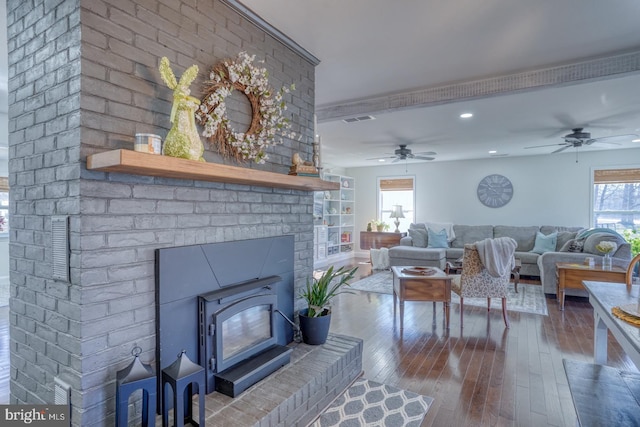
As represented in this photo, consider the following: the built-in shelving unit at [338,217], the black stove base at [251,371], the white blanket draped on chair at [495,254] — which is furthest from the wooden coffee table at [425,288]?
the built-in shelving unit at [338,217]

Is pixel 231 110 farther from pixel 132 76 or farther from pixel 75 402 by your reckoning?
pixel 75 402

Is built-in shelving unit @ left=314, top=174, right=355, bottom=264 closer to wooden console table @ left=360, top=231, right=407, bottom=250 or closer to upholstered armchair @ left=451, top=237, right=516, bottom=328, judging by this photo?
wooden console table @ left=360, top=231, right=407, bottom=250

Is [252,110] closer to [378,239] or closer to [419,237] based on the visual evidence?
[419,237]

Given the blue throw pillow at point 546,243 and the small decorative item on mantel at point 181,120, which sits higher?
the small decorative item on mantel at point 181,120

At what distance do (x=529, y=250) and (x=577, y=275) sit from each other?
8.33ft

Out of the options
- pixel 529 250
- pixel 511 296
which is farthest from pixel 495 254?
pixel 529 250

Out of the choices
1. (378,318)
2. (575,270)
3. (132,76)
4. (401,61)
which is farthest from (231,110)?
(575,270)

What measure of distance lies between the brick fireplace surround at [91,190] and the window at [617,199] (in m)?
7.73

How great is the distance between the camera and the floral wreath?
198cm

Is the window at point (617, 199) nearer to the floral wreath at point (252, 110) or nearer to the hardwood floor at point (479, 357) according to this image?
the hardwood floor at point (479, 357)

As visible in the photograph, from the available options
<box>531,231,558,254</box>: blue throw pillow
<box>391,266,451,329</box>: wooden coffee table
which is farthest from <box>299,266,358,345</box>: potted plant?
<box>531,231,558,254</box>: blue throw pillow

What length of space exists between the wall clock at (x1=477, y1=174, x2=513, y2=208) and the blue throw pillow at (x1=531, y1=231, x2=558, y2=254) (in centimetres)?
129

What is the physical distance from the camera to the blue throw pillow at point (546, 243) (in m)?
6.48

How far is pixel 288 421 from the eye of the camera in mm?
1902
